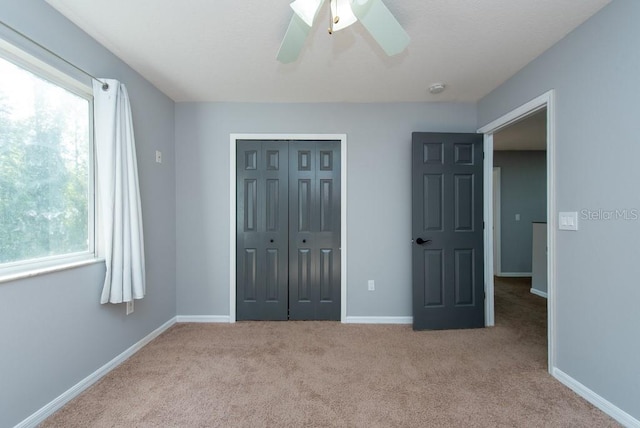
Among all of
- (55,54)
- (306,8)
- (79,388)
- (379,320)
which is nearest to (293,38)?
(306,8)

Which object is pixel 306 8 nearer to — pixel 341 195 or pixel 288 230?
pixel 341 195

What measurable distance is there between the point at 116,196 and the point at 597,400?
3482 millimetres

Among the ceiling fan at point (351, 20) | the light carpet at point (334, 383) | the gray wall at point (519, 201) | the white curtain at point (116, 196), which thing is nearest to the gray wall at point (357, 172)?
the light carpet at point (334, 383)

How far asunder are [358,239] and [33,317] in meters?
2.60

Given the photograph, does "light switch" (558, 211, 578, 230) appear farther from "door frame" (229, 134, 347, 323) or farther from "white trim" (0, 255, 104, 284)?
"white trim" (0, 255, 104, 284)

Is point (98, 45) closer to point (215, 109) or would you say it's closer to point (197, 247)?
point (215, 109)

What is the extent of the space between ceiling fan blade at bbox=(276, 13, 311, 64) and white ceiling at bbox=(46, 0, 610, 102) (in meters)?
0.24

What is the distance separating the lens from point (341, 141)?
3145mm

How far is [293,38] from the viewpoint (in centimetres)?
161

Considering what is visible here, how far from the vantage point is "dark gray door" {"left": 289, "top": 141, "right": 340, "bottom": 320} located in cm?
315

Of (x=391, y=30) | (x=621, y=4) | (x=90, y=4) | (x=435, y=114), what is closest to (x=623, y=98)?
(x=621, y=4)

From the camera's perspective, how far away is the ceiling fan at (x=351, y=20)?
1364mm

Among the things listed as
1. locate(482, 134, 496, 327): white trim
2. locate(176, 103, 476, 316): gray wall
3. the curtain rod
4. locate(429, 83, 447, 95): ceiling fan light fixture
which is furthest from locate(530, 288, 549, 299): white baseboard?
the curtain rod

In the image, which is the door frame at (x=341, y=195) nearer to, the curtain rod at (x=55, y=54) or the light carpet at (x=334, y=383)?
the light carpet at (x=334, y=383)
